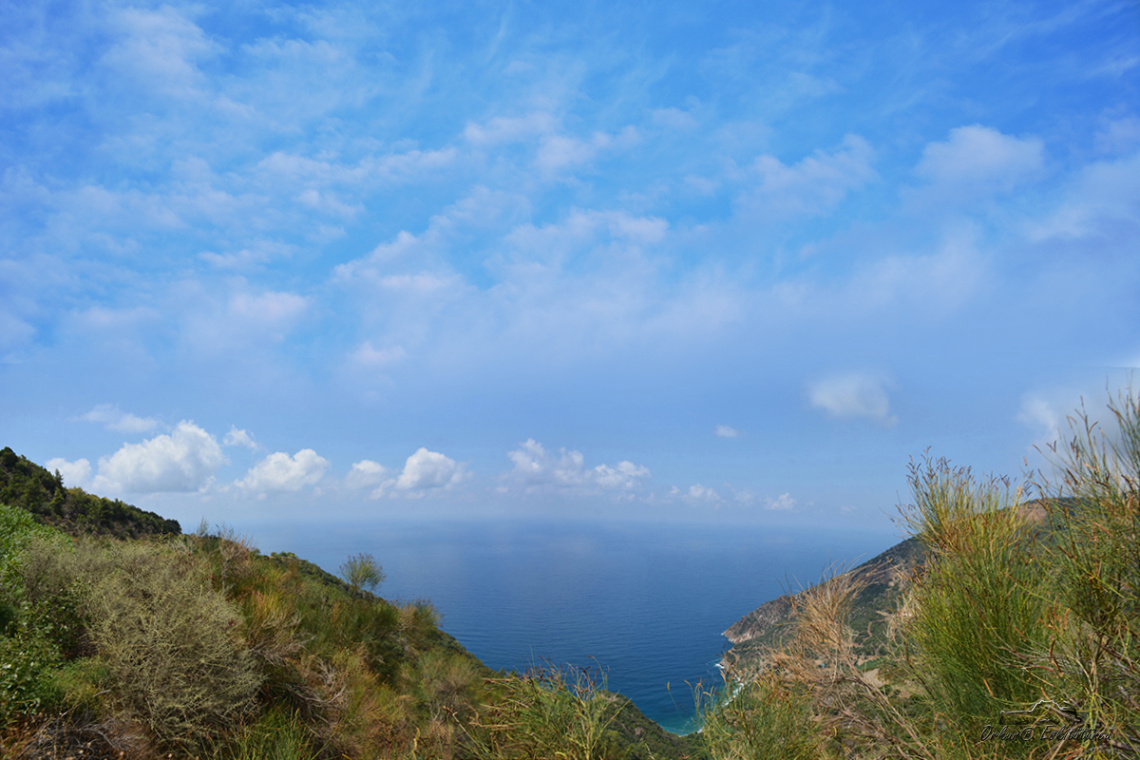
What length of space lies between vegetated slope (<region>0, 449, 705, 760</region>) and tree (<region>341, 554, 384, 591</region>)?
371 inches

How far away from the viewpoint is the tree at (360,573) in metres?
16.2

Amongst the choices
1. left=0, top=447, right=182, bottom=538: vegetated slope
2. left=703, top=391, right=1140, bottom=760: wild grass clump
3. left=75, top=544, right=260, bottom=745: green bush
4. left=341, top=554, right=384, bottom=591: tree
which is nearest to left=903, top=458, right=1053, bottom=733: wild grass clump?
left=703, top=391, right=1140, bottom=760: wild grass clump

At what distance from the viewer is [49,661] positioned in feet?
13.8

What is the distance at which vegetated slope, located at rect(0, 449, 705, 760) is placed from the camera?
3.99 m

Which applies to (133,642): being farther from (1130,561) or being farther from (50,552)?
(1130,561)

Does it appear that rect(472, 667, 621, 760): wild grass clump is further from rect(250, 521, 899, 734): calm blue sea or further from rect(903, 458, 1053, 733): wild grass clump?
rect(903, 458, 1053, 733): wild grass clump

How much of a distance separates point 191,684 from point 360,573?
12672 mm

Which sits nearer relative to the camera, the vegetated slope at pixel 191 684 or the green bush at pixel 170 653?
the vegetated slope at pixel 191 684

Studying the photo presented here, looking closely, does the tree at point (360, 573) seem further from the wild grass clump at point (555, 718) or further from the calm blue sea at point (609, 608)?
the wild grass clump at point (555, 718)

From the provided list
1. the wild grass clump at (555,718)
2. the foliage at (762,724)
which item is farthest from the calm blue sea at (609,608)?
the foliage at (762,724)

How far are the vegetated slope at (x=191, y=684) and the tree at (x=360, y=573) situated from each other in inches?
371

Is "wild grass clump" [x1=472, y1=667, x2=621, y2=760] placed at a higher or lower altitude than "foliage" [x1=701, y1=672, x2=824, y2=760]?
Answer: higher

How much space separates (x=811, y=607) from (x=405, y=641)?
1007cm

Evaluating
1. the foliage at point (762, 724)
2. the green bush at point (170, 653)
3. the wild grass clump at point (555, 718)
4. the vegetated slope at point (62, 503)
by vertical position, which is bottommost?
the foliage at point (762, 724)
